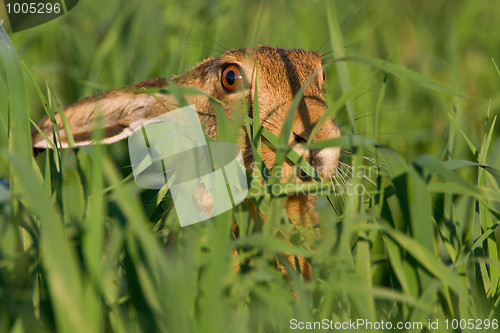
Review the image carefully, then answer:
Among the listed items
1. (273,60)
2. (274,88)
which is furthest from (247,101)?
(273,60)

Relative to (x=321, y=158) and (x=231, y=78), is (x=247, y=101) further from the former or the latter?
(x=321, y=158)

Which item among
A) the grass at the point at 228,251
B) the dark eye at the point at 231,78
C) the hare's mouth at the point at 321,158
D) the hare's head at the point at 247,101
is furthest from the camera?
the dark eye at the point at 231,78

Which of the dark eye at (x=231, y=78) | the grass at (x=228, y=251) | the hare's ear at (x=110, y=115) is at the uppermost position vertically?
the dark eye at (x=231, y=78)

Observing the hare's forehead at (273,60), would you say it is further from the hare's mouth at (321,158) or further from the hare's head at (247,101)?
the hare's mouth at (321,158)

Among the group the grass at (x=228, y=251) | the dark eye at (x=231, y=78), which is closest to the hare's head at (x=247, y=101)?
the dark eye at (x=231, y=78)

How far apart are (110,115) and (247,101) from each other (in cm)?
84

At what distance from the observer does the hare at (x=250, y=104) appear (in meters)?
2.57

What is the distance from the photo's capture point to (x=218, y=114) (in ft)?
6.15

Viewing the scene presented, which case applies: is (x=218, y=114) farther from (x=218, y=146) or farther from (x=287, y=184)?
(x=287, y=184)

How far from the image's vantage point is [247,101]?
2.85m

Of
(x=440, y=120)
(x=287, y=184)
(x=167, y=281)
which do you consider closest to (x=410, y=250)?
(x=287, y=184)

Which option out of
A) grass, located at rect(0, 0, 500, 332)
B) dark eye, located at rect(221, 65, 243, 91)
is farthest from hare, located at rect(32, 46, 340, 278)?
grass, located at rect(0, 0, 500, 332)

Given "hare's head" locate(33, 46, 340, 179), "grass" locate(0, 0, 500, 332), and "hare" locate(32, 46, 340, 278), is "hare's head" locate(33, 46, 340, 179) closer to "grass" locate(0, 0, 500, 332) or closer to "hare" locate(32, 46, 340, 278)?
"hare" locate(32, 46, 340, 278)

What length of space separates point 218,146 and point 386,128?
2.20 m
